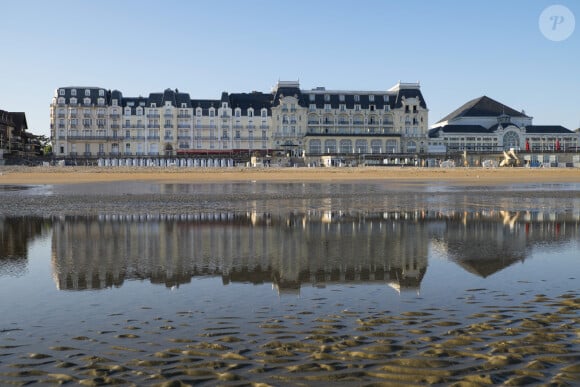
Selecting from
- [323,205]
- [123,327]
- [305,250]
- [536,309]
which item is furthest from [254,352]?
[323,205]

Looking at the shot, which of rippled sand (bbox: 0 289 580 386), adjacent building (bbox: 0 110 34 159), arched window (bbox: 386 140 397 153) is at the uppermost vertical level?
adjacent building (bbox: 0 110 34 159)

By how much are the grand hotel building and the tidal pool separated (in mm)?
101039

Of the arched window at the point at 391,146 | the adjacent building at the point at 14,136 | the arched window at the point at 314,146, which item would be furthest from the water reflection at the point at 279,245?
the arched window at the point at 391,146

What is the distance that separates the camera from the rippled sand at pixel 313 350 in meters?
5.44

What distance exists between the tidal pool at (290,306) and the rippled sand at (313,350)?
22 millimetres

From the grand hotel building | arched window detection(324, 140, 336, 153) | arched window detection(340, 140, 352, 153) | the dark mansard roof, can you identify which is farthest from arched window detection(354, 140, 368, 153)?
the dark mansard roof

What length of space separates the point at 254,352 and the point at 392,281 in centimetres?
432

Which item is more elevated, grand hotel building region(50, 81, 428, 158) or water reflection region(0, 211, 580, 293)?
grand hotel building region(50, 81, 428, 158)

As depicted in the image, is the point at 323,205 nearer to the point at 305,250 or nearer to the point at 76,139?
the point at 305,250

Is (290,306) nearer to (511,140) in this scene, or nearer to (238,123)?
(238,123)

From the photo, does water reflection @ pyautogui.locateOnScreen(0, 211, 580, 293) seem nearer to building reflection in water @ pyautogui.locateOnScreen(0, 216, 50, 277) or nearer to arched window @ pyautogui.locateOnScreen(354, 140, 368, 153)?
building reflection in water @ pyautogui.locateOnScreen(0, 216, 50, 277)

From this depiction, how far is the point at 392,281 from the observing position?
32.3 ft

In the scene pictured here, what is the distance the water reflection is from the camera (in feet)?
34.3

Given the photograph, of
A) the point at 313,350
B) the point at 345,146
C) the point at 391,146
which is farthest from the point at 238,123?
the point at 313,350
